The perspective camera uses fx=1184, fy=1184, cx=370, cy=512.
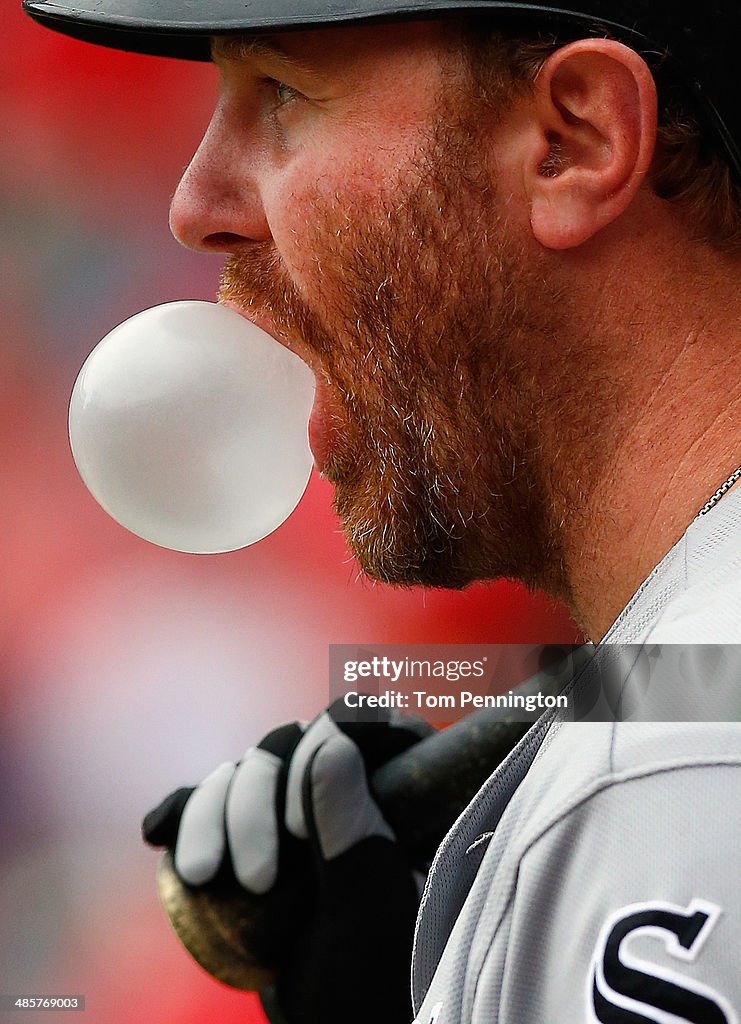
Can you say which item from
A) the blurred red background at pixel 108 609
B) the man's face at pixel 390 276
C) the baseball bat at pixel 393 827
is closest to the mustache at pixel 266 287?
the man's face at pixel 390 276

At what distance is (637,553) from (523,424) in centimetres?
9

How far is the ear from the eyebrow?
120mm

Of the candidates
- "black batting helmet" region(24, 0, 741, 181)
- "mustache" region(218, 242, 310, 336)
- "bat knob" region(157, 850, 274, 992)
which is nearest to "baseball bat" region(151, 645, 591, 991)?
"bat knob" region(157, 850, 274, 992)

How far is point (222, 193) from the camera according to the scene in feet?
2.10

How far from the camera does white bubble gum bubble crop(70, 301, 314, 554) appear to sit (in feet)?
2.19

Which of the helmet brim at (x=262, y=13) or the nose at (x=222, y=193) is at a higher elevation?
the helmet brim at (x=262, y=13)

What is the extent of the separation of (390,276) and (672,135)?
15 centimetres

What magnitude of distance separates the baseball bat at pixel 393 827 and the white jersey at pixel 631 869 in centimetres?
61

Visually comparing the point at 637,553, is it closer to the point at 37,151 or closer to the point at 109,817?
the point at 109,817

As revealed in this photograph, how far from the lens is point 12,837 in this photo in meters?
2.04

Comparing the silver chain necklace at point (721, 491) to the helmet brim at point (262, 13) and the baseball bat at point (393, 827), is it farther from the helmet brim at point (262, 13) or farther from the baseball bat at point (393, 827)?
the baseball bat at point (393, 827)

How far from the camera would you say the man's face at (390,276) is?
22.9 inches

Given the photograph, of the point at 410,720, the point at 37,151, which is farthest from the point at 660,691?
the point at 37,151
